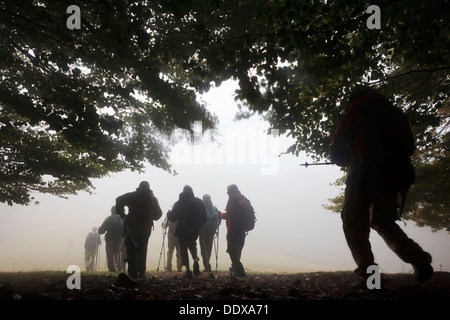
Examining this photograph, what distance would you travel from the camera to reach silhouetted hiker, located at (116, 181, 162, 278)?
5844 mm

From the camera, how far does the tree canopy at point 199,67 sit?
396 centimetres

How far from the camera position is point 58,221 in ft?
271

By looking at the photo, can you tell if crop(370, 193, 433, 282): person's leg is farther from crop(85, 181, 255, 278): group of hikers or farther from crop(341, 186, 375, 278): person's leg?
crop(85, 181, 255, 278): group of hikers

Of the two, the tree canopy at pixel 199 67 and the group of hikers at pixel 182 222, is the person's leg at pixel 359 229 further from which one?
the group of hikers at pixel 182 222

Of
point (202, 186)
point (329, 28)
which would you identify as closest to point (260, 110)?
point (329, 28)

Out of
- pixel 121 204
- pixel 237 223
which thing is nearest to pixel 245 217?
pixel 237 223

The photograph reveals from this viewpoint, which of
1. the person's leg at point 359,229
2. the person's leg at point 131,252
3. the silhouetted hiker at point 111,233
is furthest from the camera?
the silhouetted hiker at point 111,233

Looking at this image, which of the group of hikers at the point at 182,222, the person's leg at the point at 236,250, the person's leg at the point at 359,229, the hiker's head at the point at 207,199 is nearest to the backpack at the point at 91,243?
the hiker's head at the point at 207,199

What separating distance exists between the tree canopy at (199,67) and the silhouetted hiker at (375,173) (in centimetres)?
176

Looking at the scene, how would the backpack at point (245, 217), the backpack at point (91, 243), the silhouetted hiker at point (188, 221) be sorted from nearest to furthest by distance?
the silhouetted hiker at point (188, 221), the backpack at point (245, 217), the backpack at point (91, 243)

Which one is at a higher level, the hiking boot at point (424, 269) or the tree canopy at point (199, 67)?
the tree canopy at point (199, 67)
